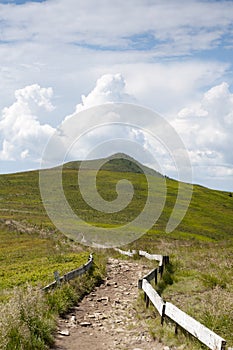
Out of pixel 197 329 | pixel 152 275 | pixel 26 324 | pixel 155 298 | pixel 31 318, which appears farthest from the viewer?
pixel 152 275

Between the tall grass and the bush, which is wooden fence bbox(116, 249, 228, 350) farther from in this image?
the bush

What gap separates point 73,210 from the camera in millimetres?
83438

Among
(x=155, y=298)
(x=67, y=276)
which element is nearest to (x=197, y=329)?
(x=155, y=298)

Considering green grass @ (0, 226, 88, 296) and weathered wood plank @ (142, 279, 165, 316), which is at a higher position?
weathered wood plank @ (142, 279, 165, 316)

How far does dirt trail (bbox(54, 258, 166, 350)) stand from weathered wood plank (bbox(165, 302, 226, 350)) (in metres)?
0.77

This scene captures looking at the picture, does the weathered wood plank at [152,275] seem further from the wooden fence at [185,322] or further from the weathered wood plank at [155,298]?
the weathered wood plank at [155,298]

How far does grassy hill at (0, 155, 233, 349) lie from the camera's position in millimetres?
13438

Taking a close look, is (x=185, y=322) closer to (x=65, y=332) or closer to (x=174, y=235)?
(x=65, y=332)

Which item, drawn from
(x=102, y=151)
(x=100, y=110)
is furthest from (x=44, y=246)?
(x=100, y=110)

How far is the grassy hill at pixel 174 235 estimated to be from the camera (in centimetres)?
1344

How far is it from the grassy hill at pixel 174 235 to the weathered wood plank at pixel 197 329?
1.76ft

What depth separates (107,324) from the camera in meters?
13.2

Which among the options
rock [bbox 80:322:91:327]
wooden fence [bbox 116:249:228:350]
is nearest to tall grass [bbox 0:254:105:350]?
rock [bbox 80:322:91:327]

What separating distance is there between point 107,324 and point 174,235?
2160 inches
